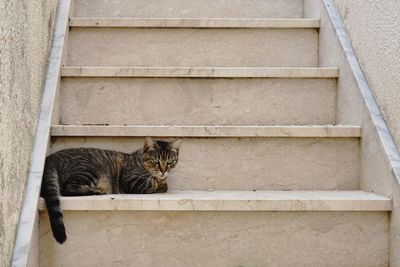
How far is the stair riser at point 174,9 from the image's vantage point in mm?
3305

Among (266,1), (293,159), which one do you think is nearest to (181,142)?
(293,159)

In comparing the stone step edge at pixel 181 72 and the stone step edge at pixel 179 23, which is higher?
the stone step edge at pixel 179 23

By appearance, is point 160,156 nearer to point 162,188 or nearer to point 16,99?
point 162,188

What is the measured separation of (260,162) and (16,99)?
3.20 feet

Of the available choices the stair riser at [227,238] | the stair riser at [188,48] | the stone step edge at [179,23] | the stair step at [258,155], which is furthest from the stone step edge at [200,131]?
the stone step edge at [179,23]

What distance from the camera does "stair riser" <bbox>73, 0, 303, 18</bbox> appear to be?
3305mm

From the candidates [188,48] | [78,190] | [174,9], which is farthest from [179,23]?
[78,190]

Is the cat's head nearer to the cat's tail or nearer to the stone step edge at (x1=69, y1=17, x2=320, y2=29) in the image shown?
the cat's tail

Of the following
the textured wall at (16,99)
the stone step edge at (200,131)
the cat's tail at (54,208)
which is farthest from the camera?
the stone step edge at (200,131)

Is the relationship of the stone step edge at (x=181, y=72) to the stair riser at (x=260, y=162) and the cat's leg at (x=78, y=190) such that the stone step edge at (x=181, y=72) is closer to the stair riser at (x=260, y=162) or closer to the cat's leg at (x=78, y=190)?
the stair riser at (x=260, y=162)

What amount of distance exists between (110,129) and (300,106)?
82 centimetres

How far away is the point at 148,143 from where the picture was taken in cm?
240

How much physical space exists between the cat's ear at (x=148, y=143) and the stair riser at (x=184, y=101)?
0.23 metres

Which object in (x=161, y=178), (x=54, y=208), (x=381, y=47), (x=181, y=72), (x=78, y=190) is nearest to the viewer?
(x=54, y=208)
